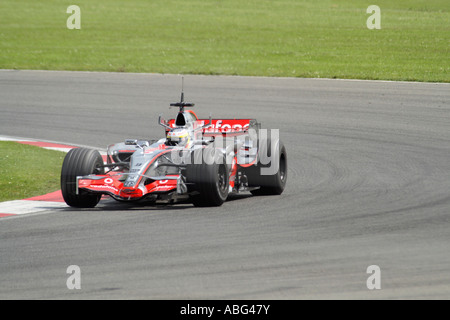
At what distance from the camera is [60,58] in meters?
29.1

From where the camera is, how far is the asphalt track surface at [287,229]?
23.6ft

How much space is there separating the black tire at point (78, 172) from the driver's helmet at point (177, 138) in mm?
1017

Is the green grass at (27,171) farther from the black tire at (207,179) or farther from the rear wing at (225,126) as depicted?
the black tire at (207,179)

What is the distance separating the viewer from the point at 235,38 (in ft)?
108

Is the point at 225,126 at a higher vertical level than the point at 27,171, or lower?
higher

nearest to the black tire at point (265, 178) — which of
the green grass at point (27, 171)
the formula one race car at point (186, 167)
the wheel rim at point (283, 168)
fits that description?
the formula one race car at point (186, 167)

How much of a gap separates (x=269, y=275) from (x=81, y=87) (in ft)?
57.4

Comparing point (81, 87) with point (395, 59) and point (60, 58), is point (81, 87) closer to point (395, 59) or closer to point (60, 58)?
point (60, 58)

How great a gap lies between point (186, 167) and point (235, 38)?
2281cm

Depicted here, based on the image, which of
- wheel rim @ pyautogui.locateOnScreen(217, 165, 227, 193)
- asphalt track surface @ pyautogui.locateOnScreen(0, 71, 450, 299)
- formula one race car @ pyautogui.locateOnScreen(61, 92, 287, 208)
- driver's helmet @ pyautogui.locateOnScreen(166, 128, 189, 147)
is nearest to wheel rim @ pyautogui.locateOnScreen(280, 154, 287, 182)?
formula one race car @ pyautogui.locateOnScreen(61, 92, 287, 208)

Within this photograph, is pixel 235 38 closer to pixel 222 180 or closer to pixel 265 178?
pixel 265 178

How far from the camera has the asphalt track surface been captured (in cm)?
719

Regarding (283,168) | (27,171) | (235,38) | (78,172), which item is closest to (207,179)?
(78,172)

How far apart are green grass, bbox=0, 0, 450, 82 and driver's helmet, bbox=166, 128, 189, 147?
524 inches
